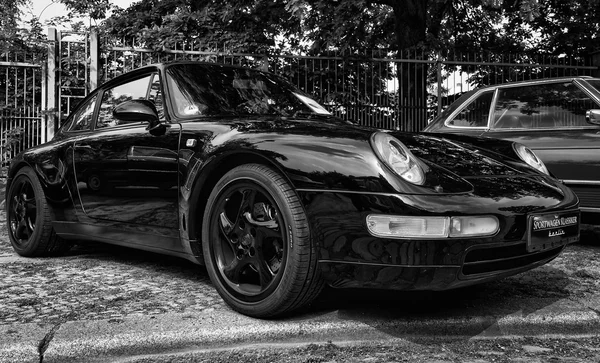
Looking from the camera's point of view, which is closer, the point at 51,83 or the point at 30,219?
the point at 30,219

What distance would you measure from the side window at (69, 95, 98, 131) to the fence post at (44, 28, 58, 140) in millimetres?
5217

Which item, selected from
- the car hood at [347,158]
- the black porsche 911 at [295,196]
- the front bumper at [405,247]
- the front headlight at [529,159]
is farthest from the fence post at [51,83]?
the front bumper at [405,247]

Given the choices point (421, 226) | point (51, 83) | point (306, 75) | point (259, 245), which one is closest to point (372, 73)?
point (306, 75)

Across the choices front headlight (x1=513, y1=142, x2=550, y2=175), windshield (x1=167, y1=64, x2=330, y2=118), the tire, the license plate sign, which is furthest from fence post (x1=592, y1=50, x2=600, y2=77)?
the tire

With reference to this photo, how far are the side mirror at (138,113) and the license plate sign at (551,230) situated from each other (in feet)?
6.66

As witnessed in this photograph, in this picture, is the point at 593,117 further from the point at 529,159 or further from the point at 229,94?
the point at 229,94

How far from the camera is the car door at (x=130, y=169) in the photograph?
3219 millimetres

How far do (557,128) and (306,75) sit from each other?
5.55 meters

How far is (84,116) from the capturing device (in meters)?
4.37

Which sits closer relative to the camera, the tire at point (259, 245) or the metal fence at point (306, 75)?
the tire at point (259, 245)

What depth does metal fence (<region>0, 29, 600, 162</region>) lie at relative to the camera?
30.7 feet

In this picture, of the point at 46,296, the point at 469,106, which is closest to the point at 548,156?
the point at 469,106

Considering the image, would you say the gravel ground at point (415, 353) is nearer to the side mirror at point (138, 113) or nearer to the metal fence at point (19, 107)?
the side mirror at point (138, 113)

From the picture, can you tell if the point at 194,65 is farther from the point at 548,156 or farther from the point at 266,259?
the point at 548,156
